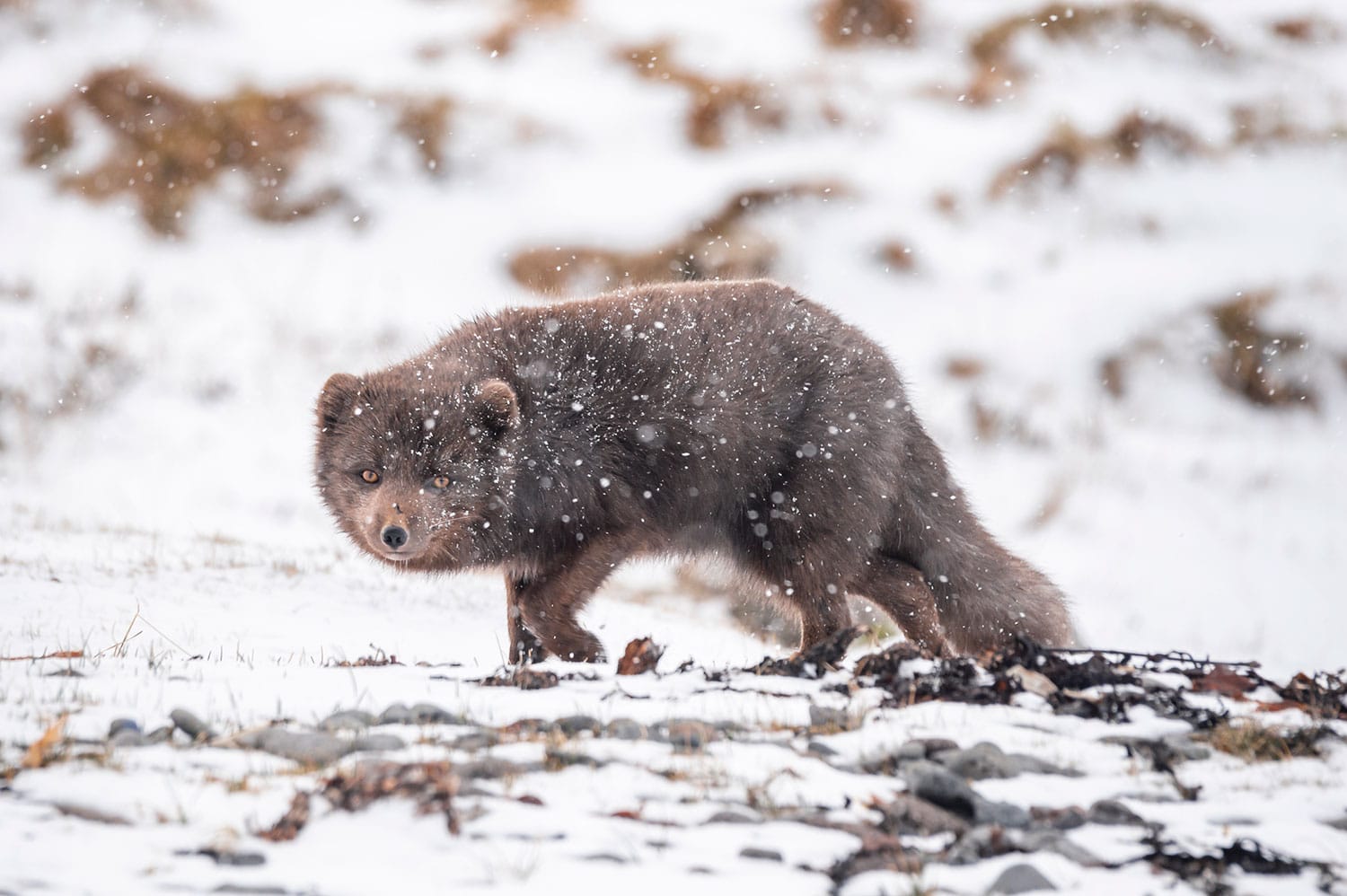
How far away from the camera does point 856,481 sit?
277 inches

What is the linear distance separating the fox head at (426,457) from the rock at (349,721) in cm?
227

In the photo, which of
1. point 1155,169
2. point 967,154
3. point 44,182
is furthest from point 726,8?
point 44,182

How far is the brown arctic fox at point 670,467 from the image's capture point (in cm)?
676

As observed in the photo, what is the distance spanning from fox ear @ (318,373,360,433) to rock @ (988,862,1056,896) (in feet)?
16.0

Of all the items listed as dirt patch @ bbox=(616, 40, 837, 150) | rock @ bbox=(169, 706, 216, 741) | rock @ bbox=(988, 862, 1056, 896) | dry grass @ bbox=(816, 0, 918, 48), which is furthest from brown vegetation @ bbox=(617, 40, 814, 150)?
rock @ bbox=(988, 862, 1056, 896)

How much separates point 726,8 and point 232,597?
21.7 m

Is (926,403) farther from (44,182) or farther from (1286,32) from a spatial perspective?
(44,182)

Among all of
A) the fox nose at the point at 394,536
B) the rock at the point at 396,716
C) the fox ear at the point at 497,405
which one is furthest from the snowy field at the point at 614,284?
the fox ear at the point at 497,405

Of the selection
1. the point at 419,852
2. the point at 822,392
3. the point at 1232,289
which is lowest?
the point at 419,852

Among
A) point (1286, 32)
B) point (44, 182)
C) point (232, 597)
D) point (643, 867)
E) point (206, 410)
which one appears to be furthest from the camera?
point (1286, 32)

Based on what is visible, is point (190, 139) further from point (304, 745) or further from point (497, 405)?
point (304, 745)

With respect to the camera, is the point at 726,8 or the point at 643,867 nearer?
the point at 643,867

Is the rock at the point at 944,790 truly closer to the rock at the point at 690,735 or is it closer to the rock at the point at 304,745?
the rock at the point at 690,735

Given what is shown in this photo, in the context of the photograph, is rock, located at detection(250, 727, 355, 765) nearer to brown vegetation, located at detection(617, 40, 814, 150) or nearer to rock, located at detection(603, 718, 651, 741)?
rock, located at detection(603, 718, 651, 741)
